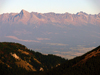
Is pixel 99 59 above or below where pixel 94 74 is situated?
above

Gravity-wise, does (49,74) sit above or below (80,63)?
below

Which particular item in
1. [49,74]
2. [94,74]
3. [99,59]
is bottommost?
[49,74]

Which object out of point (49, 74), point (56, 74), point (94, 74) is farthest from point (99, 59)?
point (49, 74)

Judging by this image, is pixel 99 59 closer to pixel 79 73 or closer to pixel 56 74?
pixel 79 73

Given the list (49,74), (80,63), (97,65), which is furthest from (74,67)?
(49,74)

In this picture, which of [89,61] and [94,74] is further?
[89,61]

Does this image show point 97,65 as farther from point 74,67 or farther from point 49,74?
point 49,74

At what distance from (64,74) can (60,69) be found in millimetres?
23328

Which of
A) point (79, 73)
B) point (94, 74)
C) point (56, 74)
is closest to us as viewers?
point (94, 74)

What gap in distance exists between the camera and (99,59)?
15488cm

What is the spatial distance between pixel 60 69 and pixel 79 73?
34.1 metres

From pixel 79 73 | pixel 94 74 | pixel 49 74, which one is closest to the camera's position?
pixel 94 74

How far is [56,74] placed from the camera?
18075cm

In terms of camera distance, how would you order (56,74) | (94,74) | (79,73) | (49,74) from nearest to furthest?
(94,74) < (79,73) < (56,74) < (49,74)
